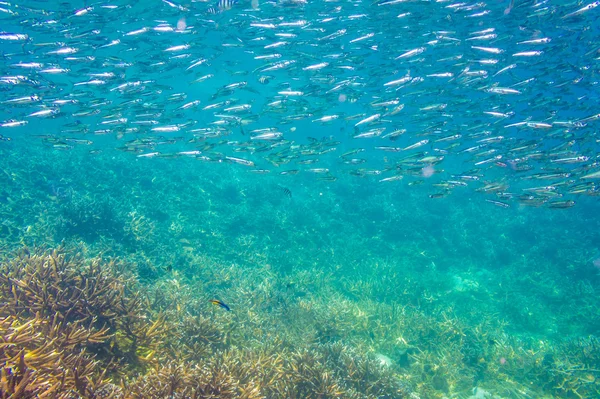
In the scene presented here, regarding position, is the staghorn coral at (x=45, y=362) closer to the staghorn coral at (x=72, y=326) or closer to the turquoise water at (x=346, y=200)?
the staghorn coral at (x=72, y=326)

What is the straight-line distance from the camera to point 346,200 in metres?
18.3

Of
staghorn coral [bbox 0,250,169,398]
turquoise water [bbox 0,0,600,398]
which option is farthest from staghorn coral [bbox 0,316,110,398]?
turquoise water [bbox 0,0,600,398]

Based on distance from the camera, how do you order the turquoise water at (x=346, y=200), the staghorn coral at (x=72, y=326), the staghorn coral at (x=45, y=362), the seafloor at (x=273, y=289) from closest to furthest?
the staghorn coral at (x=45, y=362)
the staghorn coral at (x=72, y=326)
the seafloor at (x=273, y=289)
the turquoise water at (x=346, y=200)

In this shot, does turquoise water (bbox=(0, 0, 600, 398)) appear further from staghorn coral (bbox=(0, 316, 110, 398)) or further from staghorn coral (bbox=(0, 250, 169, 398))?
staghorn coral (bbox=(0, 316, 110, 398))

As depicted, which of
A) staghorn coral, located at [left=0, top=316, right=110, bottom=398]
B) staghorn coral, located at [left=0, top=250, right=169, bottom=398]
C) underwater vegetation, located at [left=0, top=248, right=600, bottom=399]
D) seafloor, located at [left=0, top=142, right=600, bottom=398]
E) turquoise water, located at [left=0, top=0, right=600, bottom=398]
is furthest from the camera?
turquoise water, located at [left=0, top=0, right=600, bottom=398]

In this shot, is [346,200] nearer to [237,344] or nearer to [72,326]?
[237,344]

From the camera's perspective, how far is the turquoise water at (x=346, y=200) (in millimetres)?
Answer: 8305

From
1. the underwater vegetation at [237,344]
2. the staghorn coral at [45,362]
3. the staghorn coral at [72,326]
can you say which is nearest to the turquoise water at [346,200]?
the underwater vegetation at [237,344]

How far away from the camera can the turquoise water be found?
830cm

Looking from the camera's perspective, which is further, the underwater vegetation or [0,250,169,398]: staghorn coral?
the underwater vegetation

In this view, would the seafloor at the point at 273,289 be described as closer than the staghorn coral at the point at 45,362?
No

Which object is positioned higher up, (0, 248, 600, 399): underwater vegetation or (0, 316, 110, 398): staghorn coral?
(0, 316, 110, 398): staghorn coral

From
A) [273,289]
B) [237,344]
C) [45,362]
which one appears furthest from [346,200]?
[45,362]

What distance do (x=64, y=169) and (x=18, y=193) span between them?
14.4ft
